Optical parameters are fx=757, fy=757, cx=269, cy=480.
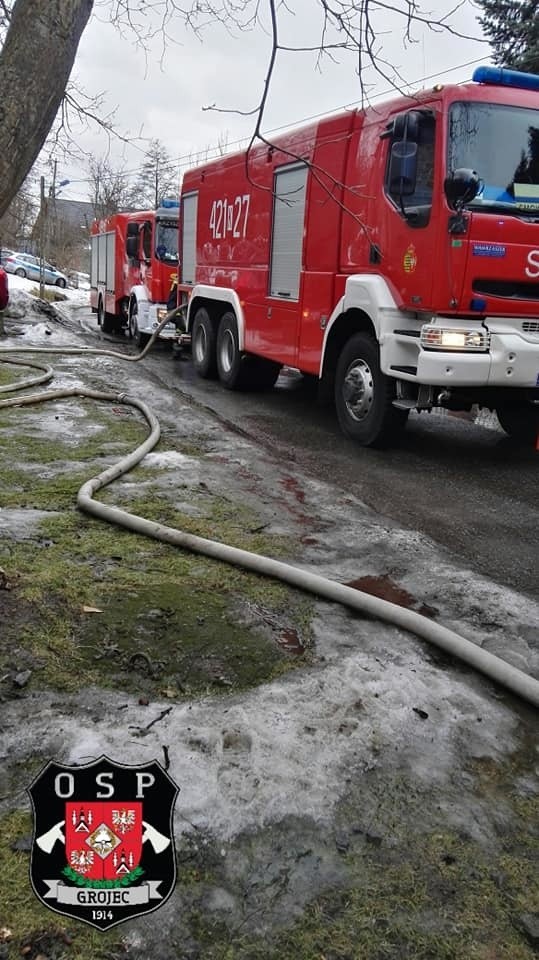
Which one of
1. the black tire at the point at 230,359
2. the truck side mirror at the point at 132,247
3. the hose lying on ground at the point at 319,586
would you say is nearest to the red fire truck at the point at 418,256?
the black tire at the point at 230,359

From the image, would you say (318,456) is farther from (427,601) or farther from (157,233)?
(157,233)

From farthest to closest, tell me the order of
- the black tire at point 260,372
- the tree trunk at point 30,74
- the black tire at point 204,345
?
the black tire at point 204,345 → the black tire at point 260,372 → the tree trunk at point 30,74

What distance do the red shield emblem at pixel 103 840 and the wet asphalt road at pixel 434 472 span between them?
9.18 ft

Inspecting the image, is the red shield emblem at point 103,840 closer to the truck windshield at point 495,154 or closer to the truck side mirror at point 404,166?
the truck windshield at point 495,154

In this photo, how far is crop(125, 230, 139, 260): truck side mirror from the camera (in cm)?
1675

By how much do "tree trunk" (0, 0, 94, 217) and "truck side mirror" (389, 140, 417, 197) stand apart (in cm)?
394

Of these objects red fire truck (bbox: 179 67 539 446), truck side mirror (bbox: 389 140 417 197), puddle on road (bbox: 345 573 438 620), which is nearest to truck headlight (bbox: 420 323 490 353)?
red fire truck (bbox: 179 67 539 446)

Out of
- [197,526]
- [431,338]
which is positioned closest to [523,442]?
[431,338]

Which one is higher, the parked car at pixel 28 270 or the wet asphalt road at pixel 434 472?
the parked car at pixel 28 270

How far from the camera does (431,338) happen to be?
6246 mm

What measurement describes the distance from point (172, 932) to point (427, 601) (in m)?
2.30

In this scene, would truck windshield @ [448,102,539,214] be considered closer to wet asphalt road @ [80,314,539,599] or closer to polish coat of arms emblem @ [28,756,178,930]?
wet asphalt road @ [80,314,539,599]

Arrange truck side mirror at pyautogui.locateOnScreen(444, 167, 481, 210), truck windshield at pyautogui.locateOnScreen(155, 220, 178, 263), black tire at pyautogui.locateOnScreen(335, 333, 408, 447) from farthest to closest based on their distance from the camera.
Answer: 1. truck windshield at pyautogui.locateOnScreen(155, 220, 178, 263)
2. black tire at pyautogui.locateOnScreen(335, 333, 408, 447)
3. truck side mirror at pyautogui.locateOnScreen(444, 167, 481, 210)

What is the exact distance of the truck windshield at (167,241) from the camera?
51.6ft
